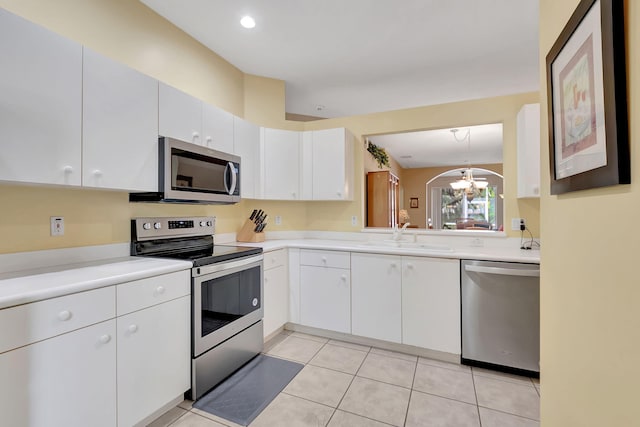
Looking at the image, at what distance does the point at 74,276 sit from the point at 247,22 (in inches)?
85.6

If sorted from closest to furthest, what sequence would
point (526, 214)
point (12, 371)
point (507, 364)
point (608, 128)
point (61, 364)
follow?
point (608, 128)
point (12, 371)
point (61, 364)
point (507, 364)
point (526, 214)

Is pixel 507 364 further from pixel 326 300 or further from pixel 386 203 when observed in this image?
pixel 386 203

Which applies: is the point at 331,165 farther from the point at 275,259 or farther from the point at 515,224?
the point at 515,224

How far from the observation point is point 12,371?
1.11 metres

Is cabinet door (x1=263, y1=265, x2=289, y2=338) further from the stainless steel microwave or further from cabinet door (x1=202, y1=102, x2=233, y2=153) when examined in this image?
cabinet door (x1=202, y1=102, x2=233, y2=153)

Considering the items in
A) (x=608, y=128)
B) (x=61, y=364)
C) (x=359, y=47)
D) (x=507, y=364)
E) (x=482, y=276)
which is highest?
(x=359, y=47)

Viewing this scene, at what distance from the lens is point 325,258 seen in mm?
2768

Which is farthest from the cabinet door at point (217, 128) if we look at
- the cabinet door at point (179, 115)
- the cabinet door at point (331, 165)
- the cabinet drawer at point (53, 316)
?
the cabinet drawer at point (53, 316)

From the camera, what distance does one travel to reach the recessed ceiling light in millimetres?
2310

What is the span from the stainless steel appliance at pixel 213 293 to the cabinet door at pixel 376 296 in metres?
0.86

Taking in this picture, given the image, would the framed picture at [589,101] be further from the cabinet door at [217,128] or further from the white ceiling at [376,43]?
the cabinet door at [217,128]

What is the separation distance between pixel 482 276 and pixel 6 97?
116 inches

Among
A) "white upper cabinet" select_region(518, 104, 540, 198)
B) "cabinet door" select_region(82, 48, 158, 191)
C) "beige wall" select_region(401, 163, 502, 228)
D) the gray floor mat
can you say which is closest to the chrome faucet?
"white upper cabinet" select_region(518, 104, 540, 198)

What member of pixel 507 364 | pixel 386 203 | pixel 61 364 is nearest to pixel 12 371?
pixel 61 364
